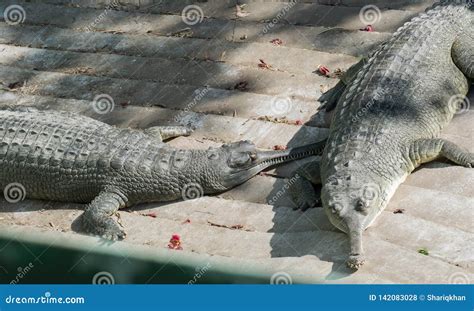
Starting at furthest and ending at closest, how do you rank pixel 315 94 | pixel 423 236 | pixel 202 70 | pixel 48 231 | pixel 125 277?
1. pixel 202 70
2. pixel 315 94
3. pixel 48 231
4. pixel 125 277
5. pixel 423 236

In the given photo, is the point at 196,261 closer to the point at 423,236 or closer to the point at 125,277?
the point at 125,277

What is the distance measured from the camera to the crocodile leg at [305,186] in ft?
22.8

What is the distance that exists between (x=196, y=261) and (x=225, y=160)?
128 cm

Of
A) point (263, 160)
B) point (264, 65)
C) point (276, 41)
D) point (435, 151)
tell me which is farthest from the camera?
point (276, 41)

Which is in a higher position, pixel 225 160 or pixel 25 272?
pixel 225 160

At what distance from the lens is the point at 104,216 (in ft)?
23.8

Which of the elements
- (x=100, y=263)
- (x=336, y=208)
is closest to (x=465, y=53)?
(x=336, y=208)

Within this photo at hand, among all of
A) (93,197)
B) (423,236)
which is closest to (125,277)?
(93,197)

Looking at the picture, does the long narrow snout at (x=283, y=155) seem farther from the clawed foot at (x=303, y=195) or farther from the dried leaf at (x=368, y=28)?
the dried leaf at (x=368, y=28)

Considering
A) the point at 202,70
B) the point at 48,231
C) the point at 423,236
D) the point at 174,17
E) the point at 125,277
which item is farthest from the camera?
the point at 174,17

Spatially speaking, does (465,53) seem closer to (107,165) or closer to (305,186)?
(305,186)

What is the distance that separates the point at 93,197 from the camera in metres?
7.68

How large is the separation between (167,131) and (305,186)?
1.77 m

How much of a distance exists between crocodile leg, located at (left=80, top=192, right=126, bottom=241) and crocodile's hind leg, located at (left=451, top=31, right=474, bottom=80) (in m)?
3.62
